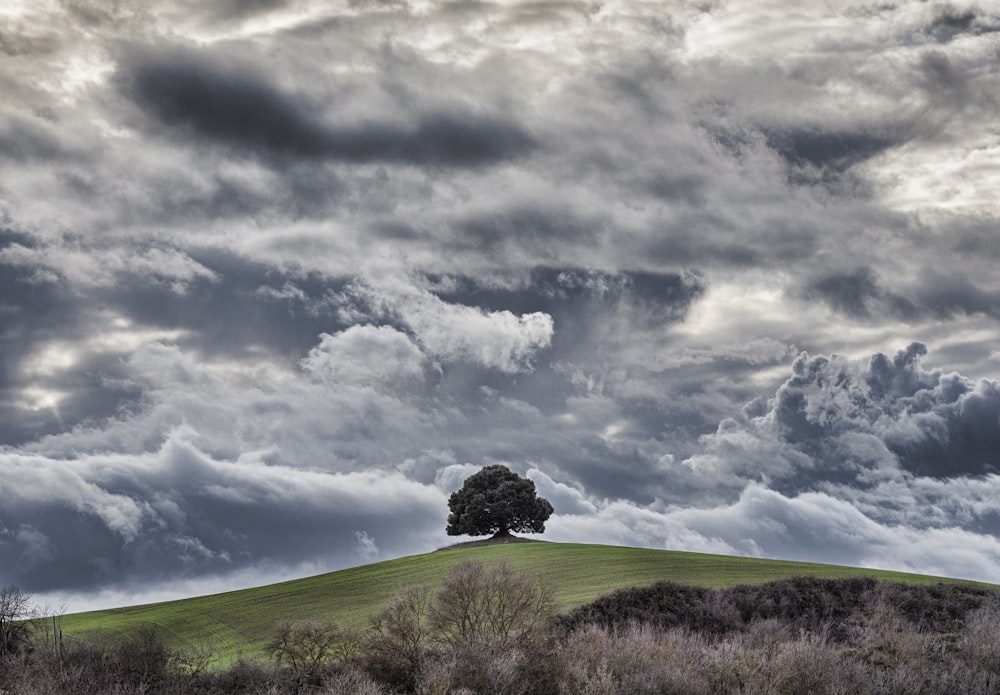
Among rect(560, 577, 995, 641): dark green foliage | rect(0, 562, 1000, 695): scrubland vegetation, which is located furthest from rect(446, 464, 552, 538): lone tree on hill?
rect(0, 562, 1000, 695): scrubland vegetation

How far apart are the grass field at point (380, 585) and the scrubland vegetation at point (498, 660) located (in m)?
7.45

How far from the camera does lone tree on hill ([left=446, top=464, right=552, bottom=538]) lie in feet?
288

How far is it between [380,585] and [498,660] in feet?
107

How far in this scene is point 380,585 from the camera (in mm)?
60844

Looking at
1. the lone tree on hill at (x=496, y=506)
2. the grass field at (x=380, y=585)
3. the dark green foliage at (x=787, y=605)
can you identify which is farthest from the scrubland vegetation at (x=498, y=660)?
the lone tree on hill at (x=496, y=506)

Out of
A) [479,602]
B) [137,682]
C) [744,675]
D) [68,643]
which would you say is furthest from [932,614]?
[68,643]

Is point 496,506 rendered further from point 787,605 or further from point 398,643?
point 398,643

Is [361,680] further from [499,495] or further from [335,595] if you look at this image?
[499,495]

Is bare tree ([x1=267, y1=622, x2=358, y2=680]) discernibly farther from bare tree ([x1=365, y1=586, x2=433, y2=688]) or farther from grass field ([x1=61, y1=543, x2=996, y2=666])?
grass field ([x1=61, y1=543, x2=996, y2=666])

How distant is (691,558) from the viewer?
208ft

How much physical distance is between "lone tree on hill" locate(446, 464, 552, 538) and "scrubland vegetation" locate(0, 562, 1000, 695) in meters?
46.8

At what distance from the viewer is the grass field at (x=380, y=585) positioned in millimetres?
49906

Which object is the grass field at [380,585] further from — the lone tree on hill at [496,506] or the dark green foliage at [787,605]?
the lone tree on hill at [496,506]

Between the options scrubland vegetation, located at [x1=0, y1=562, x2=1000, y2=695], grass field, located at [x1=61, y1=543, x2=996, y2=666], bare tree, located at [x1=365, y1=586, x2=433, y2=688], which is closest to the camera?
scrubland vegetation, located at [x1=0, y1=562, x2=1000, y2=695]
